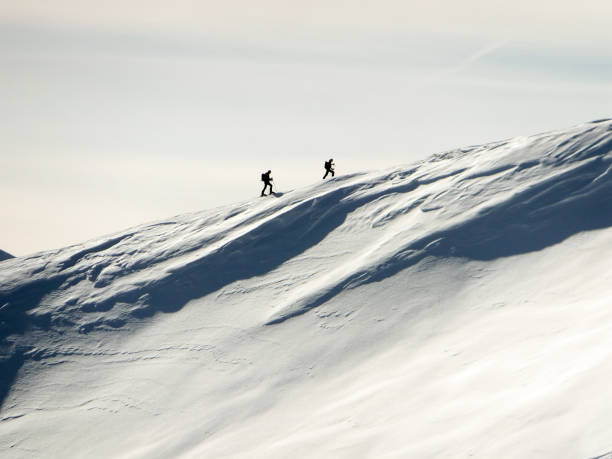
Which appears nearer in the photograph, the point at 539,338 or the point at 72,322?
the point at 539,338

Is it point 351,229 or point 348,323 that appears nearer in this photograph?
point 348,323

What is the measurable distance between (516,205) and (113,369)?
20690 mm

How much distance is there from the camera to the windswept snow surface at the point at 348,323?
2684 cm

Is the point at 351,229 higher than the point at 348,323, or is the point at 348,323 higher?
the point at 351,229

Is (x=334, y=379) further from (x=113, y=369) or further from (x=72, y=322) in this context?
(x=72, y=322)

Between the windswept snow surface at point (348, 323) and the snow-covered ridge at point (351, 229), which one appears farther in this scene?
the snow-covered ridge at point (351, 229)

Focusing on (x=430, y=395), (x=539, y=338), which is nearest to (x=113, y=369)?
(x=430, y=395)

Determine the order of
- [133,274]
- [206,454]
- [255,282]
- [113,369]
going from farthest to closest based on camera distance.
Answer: [133,274] → [255,282] → [113,369] → [206,454]

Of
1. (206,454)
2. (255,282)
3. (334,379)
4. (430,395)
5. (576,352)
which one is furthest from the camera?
(255,282)

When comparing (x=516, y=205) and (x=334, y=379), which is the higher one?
(x=516, y=205)

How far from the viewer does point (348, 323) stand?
118 ft

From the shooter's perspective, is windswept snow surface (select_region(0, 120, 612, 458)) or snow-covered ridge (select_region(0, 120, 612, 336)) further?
snow-covered ridge (select_region(0, 120, 612, 336))

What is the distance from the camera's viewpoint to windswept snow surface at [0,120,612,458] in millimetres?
26844

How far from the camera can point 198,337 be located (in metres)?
38.9
